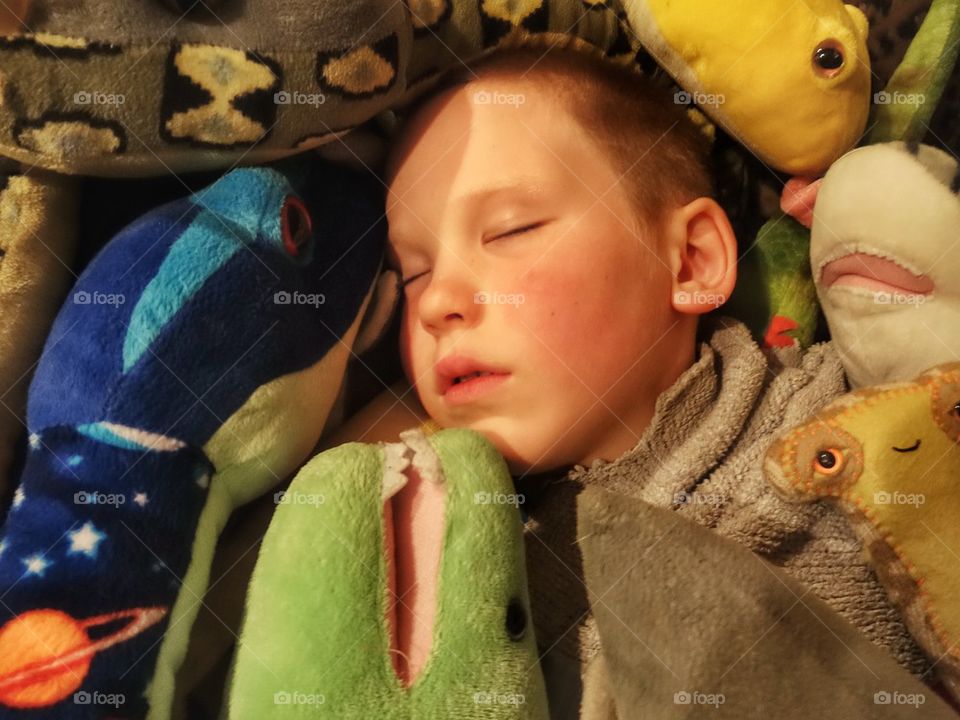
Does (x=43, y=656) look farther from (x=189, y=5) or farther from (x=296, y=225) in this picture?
(x=189, y=5)

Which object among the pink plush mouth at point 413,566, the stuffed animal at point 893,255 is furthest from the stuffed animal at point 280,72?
the pink plush mouth at point 413,566

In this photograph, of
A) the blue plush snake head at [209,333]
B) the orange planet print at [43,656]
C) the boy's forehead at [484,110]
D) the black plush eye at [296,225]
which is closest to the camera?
the orange planet print at [43,656]

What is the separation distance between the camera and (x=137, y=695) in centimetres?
67

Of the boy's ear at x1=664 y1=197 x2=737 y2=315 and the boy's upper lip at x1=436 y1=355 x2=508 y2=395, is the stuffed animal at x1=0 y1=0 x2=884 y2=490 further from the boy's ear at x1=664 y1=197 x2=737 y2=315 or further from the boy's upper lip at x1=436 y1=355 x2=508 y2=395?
the boy's upper lip at x1=436 y1=355 x2=508 y2=395

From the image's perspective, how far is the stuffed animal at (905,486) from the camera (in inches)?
29.7

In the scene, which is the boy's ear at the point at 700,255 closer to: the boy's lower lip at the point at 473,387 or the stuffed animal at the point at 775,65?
the stuffed animal at the point at 775,65

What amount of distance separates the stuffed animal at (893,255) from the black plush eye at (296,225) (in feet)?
1.95

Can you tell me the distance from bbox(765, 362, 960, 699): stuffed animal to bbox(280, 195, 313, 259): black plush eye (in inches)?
20.8

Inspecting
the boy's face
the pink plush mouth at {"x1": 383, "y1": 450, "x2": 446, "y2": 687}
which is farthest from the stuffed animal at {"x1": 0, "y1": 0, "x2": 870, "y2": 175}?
the pink plush mouth at {"x1": 383, "y1": 450, "x2": 446, "y2": 687}

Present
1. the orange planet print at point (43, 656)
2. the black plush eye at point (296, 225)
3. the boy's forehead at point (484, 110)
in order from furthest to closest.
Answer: the boy's forehead at point (484, 110), the black plush eye at point (296, 225), the orange planet print at point (43, 656)

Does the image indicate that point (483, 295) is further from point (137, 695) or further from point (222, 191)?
point (137, 695)

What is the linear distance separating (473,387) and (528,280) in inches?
5.3

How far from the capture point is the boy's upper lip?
2.93 ft

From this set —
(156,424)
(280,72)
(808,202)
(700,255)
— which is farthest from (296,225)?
(808,202)
